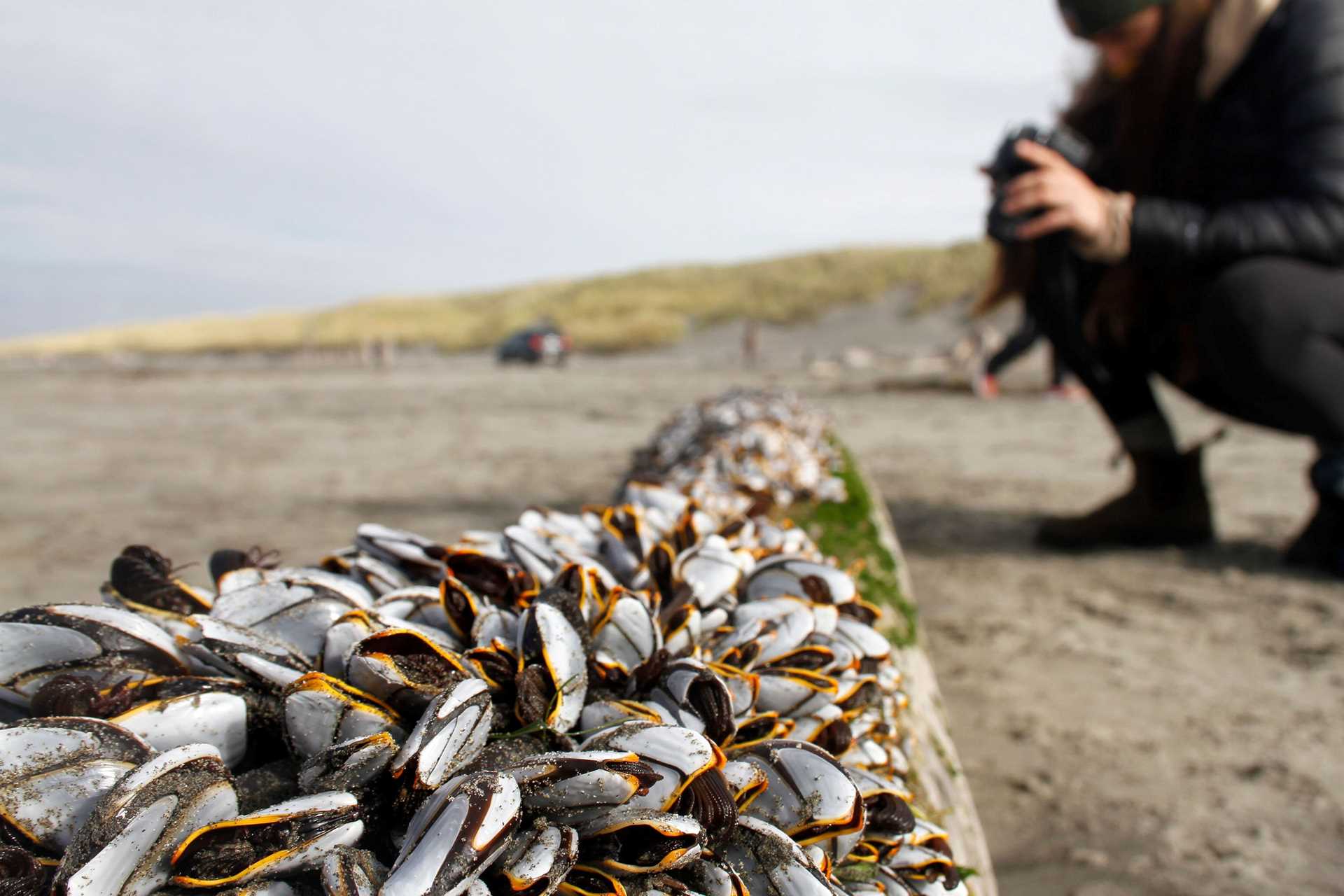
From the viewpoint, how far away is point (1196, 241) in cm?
361

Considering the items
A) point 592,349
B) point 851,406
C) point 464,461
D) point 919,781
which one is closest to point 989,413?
point 851,406

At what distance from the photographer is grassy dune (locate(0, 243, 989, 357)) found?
3841cm

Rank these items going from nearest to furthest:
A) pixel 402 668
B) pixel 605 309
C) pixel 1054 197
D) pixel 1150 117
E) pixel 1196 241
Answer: pixel 402 668 → pixel 1054 197 → pixel 1196 241 → pixel 1150 117 → pixel 605 309

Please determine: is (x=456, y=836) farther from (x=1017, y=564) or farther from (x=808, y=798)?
(x=1017, y=564)

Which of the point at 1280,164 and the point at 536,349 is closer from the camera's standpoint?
the point at 1280,164

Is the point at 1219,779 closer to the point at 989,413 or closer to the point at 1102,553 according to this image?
the point at 1102,553

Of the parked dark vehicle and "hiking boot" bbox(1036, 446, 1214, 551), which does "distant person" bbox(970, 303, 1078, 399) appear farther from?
the parked dark vehicle

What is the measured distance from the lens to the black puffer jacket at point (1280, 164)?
345 centimetres

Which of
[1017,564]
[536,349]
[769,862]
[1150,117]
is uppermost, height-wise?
[1150,117]

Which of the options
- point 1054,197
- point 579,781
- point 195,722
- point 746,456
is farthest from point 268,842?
point 1054,197

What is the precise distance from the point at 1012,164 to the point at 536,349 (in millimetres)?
23755

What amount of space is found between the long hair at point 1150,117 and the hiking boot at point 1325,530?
1193mm

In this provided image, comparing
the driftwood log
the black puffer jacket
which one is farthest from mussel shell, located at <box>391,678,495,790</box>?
the black puffer jacket

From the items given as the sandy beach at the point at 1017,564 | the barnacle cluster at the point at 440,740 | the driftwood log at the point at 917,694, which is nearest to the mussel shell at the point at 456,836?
the barnacle cluster at the point at 440,740
